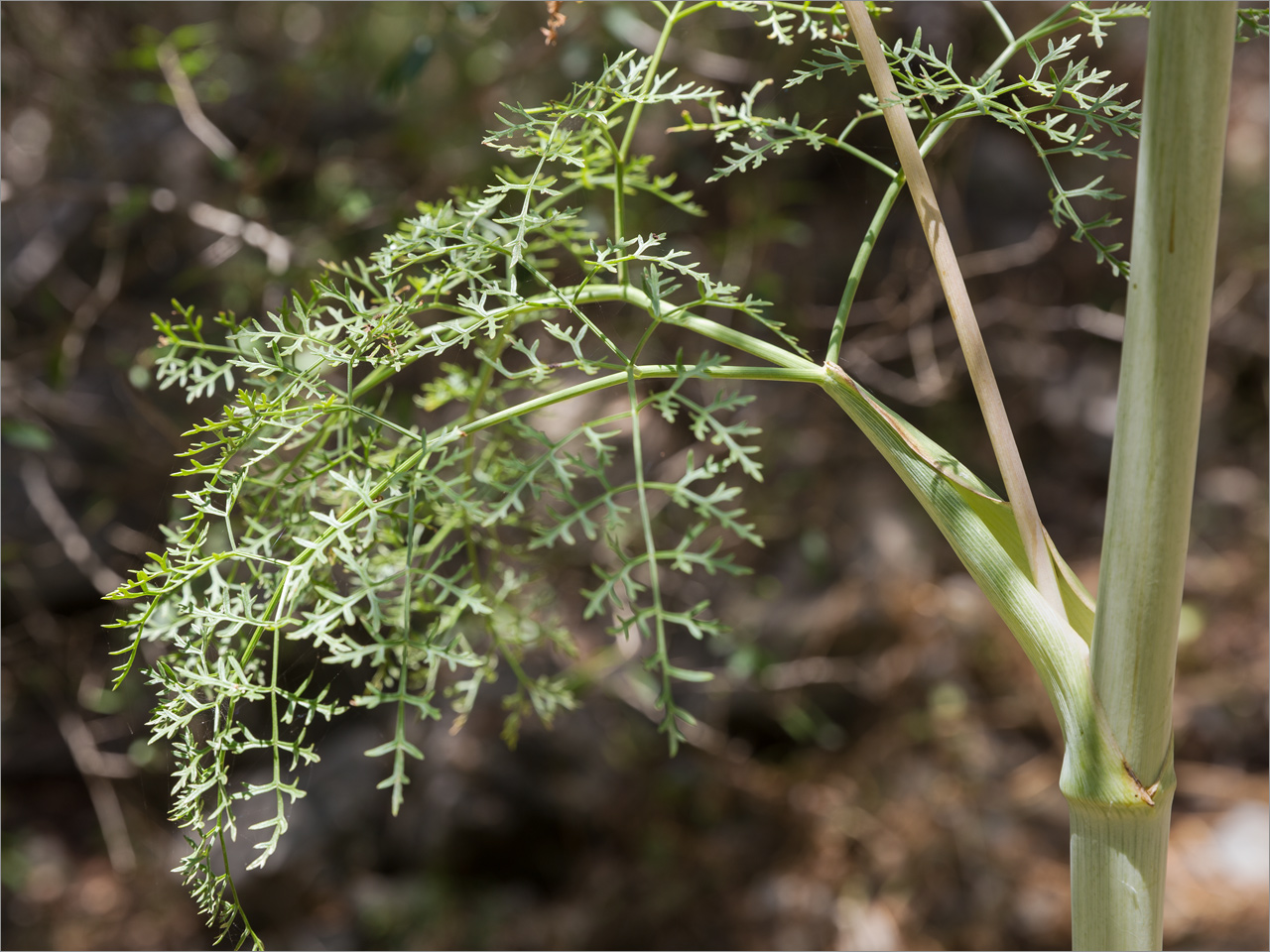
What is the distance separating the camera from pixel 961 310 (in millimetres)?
321

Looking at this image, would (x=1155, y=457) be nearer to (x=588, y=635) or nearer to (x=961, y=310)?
(x=961, y=310)

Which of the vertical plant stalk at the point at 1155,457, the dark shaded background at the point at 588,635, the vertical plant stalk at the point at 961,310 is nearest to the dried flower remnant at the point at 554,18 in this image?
the vertical plant stalk at the point at 961,310

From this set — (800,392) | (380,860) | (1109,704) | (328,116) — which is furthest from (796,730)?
(328,116)

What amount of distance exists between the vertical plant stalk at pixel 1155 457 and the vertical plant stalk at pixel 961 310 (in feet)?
0.08

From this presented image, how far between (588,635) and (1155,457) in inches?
53.4

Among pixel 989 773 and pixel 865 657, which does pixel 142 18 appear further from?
pixel 989 773

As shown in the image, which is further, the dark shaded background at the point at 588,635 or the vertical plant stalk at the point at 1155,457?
the dark shaded background at the point at 588,635

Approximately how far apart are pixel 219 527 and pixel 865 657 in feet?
3.55

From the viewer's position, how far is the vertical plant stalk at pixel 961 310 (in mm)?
317

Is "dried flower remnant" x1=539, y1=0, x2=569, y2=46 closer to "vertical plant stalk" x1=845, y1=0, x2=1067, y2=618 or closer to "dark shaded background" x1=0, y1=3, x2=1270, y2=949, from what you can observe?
"vertical plant stalk" x1=845, y1=0, x2=1067, y2=618

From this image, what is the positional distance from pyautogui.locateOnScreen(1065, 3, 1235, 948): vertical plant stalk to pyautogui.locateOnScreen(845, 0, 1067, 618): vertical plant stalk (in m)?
0.03

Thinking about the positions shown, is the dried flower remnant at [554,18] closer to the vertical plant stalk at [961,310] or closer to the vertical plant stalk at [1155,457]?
the vertical plant stalk at [961,310]

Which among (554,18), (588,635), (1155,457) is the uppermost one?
(554,18)

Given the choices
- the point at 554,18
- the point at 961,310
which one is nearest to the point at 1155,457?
the point at 961,310
